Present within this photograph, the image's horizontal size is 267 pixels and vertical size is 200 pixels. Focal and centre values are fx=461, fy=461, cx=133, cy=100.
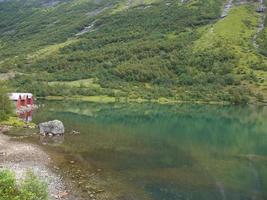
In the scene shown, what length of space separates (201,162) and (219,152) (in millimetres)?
13692

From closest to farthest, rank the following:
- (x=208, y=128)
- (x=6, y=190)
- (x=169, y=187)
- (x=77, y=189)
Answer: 1. (x=6, y=190)
2. (x=77, y=189)
3. (x=169, y=187)
4. (x=208, y=128)

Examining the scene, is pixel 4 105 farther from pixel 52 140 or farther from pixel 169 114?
pixel 169 114

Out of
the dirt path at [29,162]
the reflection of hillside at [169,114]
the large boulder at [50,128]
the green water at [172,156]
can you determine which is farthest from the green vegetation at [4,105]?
the reflection of hillside at [169,114]

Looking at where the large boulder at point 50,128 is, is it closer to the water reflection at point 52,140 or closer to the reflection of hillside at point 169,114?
the water reflection at point 52,140

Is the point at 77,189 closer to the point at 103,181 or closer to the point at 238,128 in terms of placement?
the point at 103,181

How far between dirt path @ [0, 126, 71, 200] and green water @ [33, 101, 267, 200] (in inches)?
201

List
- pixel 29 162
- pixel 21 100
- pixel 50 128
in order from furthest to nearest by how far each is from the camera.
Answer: pixel 21 100 → pixel 50 128 → pixel 29 162

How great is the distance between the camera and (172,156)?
79562 mm

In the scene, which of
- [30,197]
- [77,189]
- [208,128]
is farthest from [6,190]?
[208,128]

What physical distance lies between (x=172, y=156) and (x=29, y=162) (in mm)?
25192

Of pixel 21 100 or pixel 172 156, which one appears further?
pixel 21 100

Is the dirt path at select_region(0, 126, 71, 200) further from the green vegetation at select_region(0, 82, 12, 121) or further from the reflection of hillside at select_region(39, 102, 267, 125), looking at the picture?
the reflection of hillside at select_region(39, 102, 267, 125)

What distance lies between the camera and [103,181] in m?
58.5

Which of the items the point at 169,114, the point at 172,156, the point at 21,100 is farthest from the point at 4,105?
the point at 169,114
